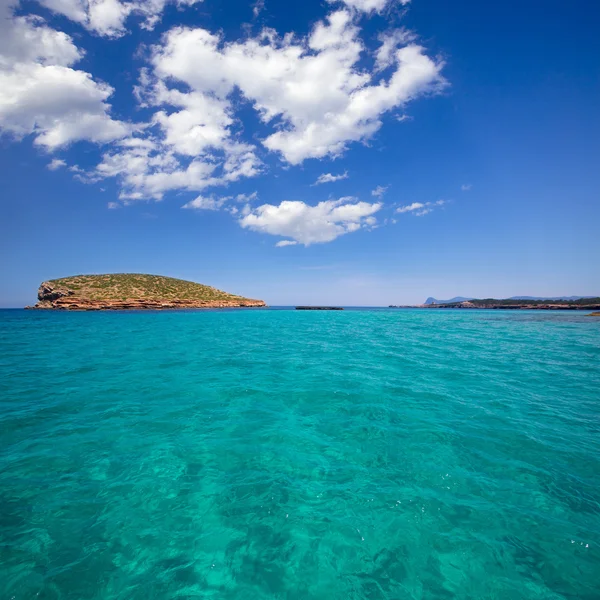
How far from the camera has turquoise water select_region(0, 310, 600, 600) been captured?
166 inches

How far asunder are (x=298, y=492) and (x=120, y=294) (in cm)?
10848

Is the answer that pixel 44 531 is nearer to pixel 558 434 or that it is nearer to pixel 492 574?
pixel 492 574

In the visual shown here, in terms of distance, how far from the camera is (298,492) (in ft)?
19.7

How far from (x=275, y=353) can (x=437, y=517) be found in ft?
56.2

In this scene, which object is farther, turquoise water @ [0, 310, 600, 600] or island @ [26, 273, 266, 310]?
island @ [26, 273, 266, 310]

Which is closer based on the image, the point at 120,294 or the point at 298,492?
the point at 298,492

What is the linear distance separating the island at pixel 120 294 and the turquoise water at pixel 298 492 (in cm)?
8869

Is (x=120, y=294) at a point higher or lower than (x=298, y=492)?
higher

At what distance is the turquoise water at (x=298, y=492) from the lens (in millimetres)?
4207

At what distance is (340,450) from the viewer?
303 inches

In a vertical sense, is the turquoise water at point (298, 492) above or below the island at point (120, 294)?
below

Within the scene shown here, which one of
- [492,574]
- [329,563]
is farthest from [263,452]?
[492,574]

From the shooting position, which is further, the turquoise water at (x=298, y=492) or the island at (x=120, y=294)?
the island at (x=120, y=294)

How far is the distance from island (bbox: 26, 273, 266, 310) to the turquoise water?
88.7 m
